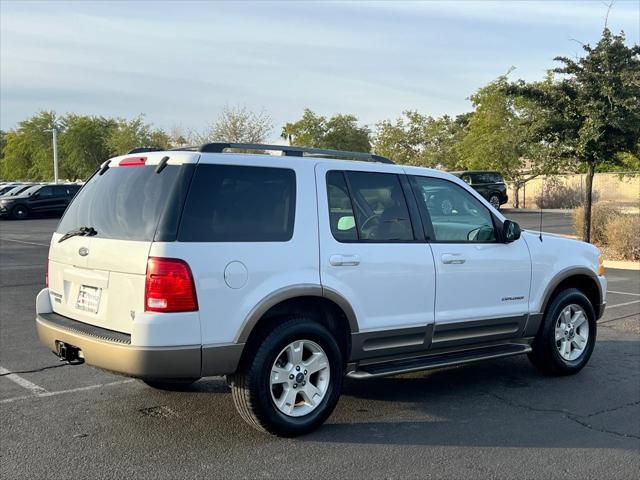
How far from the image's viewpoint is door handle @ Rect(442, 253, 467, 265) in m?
5.58

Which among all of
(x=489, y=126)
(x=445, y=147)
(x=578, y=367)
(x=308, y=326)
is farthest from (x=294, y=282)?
(x=445, y=147)

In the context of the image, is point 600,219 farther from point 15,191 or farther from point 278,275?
point 15,191

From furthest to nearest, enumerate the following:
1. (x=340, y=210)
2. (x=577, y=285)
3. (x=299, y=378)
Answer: (x=577, y=285), (x=340, y=210), (x=299, y=378)

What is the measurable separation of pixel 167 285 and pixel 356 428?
69.0 inches

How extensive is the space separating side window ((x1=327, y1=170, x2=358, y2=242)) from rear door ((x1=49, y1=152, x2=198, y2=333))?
1.08 m

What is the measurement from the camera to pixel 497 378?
6504 mm

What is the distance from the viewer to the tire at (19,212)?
35.2m

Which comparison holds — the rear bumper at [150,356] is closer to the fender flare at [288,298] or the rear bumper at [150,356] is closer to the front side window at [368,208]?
the fender flare at [288,298]

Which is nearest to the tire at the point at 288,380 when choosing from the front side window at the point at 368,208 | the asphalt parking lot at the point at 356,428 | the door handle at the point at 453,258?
the asphalt parking lot at the point at 356,428

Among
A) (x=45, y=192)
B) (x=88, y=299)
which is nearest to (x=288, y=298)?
(x=88, y=299)

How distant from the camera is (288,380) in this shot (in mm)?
4785

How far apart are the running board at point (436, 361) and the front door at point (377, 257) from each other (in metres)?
0.10

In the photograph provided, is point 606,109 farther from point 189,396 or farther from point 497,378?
point 189,396

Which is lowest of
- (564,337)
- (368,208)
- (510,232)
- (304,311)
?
(564,337)
